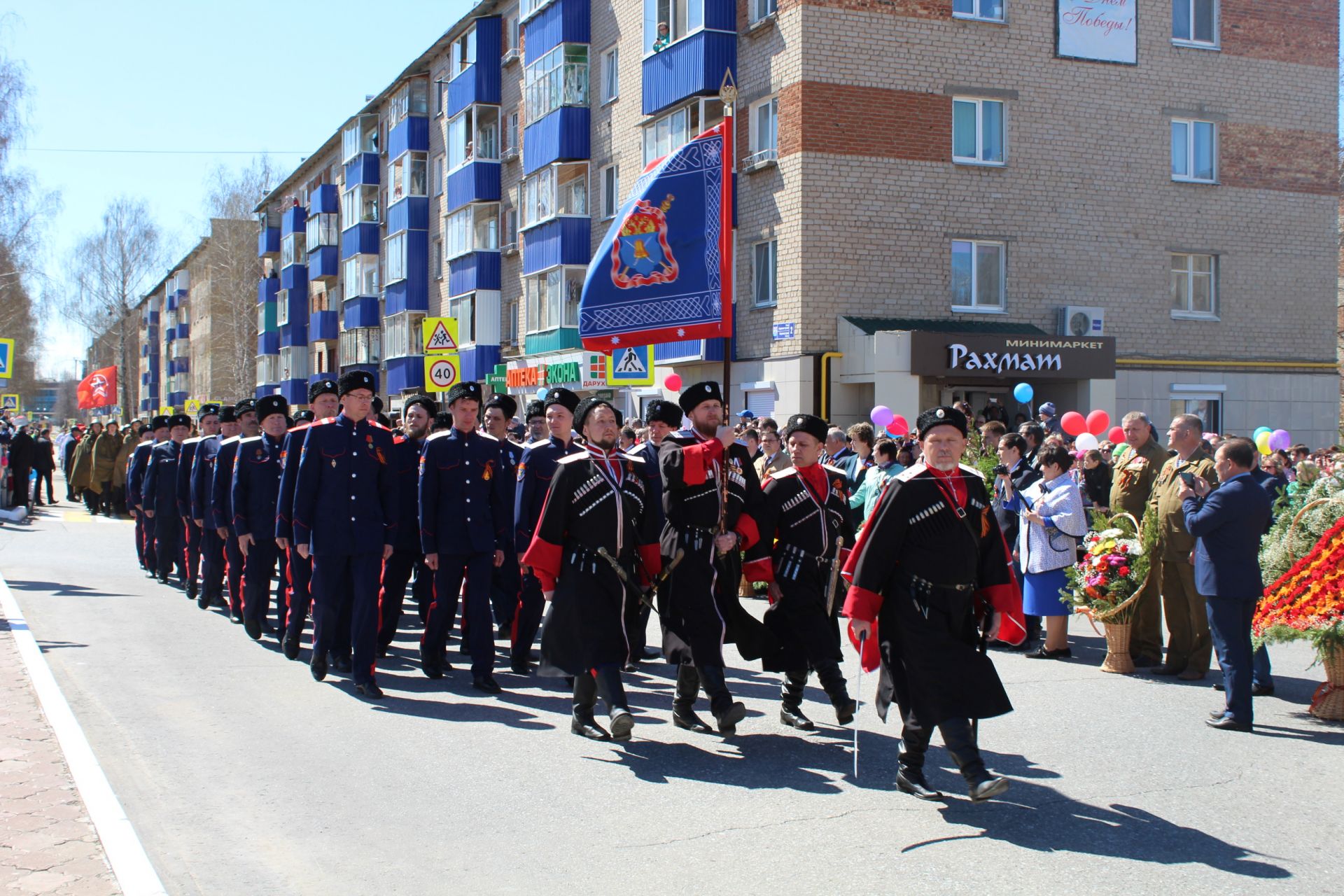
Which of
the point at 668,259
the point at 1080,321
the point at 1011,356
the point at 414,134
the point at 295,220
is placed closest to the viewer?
the point at 668,259

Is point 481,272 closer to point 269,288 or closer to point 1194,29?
point 1194,29

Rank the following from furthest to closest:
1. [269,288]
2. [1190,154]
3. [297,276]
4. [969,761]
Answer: [269,288], [297,276], [1190,154], [969,761]

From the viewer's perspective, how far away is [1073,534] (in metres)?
10.3

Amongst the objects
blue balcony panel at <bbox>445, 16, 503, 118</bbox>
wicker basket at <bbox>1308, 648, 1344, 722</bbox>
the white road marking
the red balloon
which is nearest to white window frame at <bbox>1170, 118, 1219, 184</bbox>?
the red balloon

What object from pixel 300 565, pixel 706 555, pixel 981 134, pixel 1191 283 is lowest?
pixel 300 565

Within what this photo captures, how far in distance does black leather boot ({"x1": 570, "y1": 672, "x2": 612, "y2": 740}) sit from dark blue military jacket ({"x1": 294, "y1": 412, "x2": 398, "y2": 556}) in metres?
2.14

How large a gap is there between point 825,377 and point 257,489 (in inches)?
578

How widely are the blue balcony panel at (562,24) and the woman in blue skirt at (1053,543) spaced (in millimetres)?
25464

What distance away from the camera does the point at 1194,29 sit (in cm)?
2739

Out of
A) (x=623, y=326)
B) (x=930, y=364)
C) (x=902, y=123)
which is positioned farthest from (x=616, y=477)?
(x=902, y=123)

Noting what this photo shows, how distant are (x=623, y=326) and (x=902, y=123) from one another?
11520 mm

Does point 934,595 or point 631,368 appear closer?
point 934,595

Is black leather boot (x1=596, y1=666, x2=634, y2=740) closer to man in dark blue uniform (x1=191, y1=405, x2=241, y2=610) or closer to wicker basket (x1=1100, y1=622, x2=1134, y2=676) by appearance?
wicker basket (x1=1100, y1=622, x2=1134, y2=676)

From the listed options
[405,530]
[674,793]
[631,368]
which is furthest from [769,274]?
[674,793]
